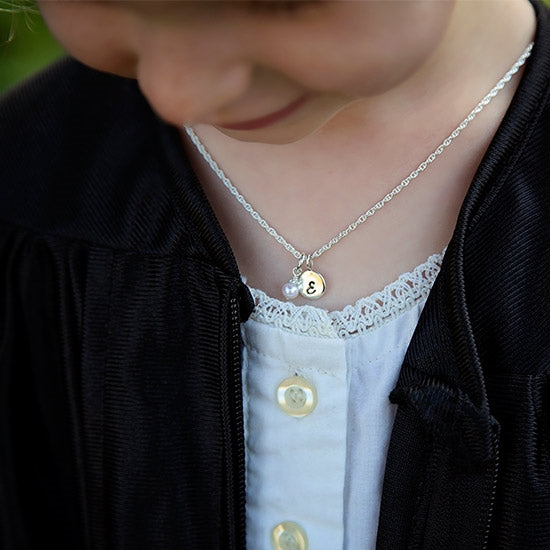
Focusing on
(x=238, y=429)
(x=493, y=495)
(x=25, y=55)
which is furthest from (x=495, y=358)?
(x=25, y=55)

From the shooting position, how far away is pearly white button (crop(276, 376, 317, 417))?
0.68 meters

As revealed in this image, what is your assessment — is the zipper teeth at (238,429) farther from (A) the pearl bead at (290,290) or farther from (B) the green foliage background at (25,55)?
(B) the green foliage background at (25,55)

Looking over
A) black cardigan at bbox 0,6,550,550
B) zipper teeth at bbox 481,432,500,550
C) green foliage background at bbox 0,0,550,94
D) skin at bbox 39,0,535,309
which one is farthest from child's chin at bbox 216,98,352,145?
green foliage background at bbox 0,0,550,94

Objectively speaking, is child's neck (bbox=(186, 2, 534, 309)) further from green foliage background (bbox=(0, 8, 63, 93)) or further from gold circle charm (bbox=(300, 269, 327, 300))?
green foliage background (bbox=(0, 8, 63, 93))

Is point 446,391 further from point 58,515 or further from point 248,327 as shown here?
point 58,515

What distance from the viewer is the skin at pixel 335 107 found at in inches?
18.8

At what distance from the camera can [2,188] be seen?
0.75 m

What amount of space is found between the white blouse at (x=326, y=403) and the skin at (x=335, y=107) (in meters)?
0.02

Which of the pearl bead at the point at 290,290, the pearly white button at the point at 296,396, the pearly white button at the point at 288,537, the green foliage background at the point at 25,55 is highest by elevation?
the green foliage background at the point at 25,55

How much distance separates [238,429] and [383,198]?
0.23 metres

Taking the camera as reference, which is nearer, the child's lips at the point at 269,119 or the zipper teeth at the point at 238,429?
the child's lips at the point at 269,119

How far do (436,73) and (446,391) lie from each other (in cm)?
25

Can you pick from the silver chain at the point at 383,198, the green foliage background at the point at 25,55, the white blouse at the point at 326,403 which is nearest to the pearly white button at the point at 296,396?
the white blouse at the point at 326,403

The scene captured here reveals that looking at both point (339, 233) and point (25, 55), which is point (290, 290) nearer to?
point (339, 233)
